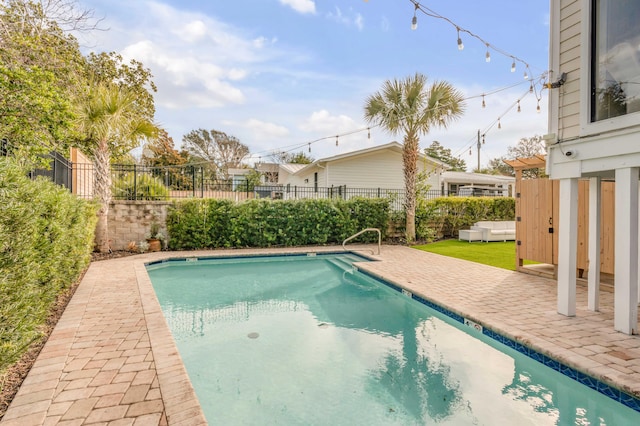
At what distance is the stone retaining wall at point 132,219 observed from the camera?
10.7 metres

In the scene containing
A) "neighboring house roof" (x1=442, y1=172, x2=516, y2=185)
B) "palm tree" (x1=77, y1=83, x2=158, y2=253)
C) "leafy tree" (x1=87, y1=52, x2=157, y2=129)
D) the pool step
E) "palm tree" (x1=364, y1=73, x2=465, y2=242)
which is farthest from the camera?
"neighboring house roof" (x1=442, y1=172, x2=516, y2=185)

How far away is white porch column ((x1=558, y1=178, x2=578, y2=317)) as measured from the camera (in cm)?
430

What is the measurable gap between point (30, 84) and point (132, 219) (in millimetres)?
6691

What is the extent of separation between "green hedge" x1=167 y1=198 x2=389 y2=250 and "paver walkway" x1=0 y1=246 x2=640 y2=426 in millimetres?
4410

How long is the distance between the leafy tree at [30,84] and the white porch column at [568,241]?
7312 mm

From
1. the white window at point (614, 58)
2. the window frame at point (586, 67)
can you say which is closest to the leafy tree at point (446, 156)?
the window frame at point (586, 67)

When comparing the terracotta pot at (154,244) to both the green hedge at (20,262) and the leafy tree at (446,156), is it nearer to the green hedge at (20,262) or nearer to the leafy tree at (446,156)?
the green hedge at (20,262)

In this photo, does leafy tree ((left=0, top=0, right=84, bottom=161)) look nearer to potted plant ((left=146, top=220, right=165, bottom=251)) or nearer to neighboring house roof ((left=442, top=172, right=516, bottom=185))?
potted plant ((left=146, top=220, right=165, bottom=251))

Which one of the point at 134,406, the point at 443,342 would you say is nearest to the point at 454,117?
the point at 443,342

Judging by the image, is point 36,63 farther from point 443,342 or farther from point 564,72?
point 564,72

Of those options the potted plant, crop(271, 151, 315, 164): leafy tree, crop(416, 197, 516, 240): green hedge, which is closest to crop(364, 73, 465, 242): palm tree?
crop(416, 197, 516, 240): green hedge

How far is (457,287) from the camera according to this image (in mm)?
6141

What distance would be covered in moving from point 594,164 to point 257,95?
17.8 m

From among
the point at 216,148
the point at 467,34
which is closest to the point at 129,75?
the point at 467,34
